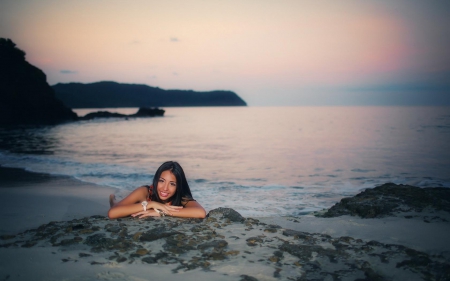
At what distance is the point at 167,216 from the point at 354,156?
15.4m

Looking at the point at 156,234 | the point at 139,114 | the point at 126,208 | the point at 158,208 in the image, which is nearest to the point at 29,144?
the point at 126,208

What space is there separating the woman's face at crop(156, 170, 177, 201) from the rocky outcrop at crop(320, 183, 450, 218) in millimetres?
3506

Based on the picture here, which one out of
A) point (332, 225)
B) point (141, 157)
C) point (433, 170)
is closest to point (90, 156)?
point (141, 157)

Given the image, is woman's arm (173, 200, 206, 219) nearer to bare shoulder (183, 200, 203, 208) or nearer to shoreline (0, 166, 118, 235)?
bare shoulder (183, 200, 203, 208)

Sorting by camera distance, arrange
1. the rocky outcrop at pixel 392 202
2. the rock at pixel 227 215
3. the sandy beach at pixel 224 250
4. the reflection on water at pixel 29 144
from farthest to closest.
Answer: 1. the reflection on water at pixel 29 144
2. the rocky outcrop at pixel 392 202
3. the rock at pixel 227 215
4. the sandy beach at pixel 224 250

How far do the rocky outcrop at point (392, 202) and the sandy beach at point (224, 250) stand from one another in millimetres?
380

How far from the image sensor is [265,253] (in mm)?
3656

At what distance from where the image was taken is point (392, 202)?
6.36m

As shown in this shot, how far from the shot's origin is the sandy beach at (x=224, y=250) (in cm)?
312

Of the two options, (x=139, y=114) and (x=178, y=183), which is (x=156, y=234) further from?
(x=139, y=114)

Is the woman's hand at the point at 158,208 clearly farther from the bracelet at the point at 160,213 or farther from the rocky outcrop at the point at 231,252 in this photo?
the rocky outcrop at the point at 231,252

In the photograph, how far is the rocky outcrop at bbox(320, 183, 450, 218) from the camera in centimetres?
602

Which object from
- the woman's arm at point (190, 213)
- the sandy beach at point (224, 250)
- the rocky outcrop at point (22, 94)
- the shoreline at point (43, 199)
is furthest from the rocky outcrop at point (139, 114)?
the sandy beach at point (224, 250)

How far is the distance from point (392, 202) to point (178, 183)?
4.59m
